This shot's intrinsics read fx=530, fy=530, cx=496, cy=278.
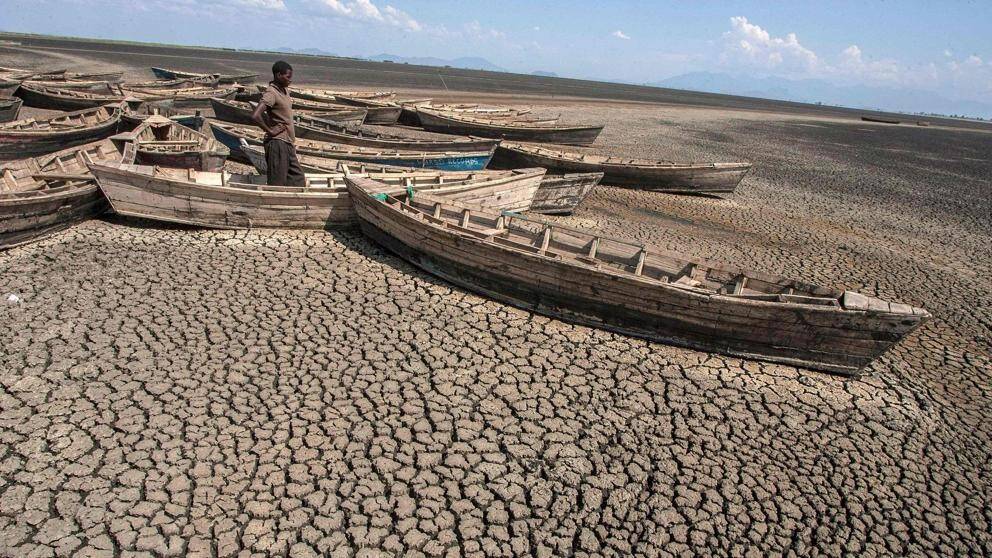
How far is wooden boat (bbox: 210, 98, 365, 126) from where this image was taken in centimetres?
2025

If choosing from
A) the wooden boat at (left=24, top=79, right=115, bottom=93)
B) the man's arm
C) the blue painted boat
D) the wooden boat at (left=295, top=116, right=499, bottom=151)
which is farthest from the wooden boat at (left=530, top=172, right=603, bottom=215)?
the wooden boat at (left=24, top=79, right=115, bottom=93)

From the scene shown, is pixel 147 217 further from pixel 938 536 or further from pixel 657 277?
pixel 938 536

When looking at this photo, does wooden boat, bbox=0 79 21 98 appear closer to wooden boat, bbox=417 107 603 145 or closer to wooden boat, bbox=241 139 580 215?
wooden boat, bbox=241 139 580 215

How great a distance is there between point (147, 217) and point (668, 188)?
14179mm

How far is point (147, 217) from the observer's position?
1020 centimetres

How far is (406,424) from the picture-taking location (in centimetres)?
593

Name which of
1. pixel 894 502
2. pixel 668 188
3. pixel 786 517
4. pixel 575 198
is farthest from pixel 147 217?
pixel 668 188

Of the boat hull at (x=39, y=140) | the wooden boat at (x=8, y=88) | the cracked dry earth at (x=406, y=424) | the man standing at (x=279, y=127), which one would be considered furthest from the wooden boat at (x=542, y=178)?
the wooden boat at (x=8, y=88)

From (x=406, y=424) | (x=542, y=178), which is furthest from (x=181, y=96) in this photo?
(x=406, y=424)

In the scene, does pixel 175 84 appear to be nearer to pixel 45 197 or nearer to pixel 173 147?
pixel 173 147

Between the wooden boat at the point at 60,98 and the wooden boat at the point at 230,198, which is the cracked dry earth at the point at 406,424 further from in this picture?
the wooden boat at the point at 60,98

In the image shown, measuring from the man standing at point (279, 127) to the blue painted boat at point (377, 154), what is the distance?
3289 millimetres

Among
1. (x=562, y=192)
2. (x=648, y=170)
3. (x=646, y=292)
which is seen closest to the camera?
(x=646, y=292)

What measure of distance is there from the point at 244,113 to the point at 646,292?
18.3 m
